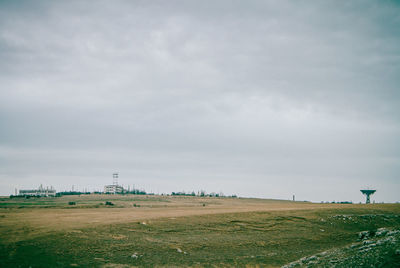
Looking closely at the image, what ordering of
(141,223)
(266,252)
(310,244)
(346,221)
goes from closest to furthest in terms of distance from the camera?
(266,252)
(310,244)
(141,223)
(346,221)

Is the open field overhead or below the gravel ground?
below

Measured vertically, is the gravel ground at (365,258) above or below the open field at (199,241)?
above

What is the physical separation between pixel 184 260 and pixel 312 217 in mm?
26907

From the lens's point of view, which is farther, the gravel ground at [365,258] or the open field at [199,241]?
the open field at [199,241]

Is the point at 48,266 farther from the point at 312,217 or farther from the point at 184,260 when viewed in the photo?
the point at 312,217

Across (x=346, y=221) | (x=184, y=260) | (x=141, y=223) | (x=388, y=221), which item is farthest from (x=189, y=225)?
(x=388, y=221)

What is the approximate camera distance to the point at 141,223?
4038 cm

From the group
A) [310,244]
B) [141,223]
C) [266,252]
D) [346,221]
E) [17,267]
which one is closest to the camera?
[17,267]

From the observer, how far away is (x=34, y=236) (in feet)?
110

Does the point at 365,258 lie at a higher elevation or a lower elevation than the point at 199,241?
higher

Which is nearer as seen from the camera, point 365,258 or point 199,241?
point 365,258

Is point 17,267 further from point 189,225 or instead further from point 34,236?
point 189,225

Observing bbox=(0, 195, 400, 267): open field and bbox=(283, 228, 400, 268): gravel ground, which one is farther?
bbox=(0, 195, 400, 267): open field

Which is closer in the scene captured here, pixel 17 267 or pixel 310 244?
pixel 17 267
